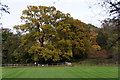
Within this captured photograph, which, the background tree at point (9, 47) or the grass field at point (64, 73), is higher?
the background tree at point (9, 47)

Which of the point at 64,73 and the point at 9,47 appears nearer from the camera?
the point at 64,73

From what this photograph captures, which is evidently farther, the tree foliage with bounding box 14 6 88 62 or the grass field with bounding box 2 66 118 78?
the tree foliage with bounding box 14 6 88 62

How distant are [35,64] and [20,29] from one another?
855cm

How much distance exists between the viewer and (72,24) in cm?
6312

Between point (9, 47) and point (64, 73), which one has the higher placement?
point (9, 47)

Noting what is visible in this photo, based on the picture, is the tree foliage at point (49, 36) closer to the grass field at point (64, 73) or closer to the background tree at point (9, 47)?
the background tree at point (9, 47)

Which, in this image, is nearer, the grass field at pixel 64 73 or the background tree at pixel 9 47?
the grass field at pixel 64 73

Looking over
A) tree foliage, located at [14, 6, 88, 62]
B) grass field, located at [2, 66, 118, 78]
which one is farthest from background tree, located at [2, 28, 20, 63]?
grass field, located at [2, 66, 118, 78]

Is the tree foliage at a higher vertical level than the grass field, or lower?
higher

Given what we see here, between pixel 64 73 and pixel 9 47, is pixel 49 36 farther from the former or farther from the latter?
pixel 64 73

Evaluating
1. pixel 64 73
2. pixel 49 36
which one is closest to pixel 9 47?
pixel 49 36

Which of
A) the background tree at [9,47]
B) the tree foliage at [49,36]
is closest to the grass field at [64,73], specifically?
the tree foliage at [49,36]

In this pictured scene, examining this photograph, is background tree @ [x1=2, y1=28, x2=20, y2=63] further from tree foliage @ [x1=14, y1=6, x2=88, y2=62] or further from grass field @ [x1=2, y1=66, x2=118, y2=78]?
grass field @ [x1=2, y1=66, x2=118, y2=78]

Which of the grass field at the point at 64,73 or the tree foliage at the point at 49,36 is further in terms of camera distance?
the tree foliage at the point at 49,36
